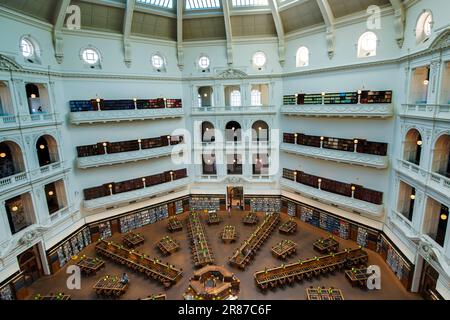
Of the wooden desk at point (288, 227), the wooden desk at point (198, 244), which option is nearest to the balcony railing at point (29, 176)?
the wooden desk at point (198, 244)

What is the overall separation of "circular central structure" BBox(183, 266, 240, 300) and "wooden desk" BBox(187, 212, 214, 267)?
127cm

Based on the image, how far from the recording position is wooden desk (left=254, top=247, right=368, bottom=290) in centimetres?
1611

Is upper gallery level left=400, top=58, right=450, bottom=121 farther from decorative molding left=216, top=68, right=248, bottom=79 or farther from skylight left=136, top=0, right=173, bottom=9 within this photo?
skylight left=136, top=0, right=173, bottom=9

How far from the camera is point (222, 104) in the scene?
81.9 ft

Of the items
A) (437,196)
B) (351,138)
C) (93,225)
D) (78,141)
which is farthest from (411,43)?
(93,225)

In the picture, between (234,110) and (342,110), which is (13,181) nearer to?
(234,110)

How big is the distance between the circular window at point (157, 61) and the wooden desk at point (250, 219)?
15.4m

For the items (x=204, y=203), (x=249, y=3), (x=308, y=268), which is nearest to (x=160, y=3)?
(x=249, y=3)

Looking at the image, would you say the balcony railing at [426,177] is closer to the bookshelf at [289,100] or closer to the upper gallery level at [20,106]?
the bookshelf at [289,100]

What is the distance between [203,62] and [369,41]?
43.9ft

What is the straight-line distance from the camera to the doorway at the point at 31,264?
16.4 m

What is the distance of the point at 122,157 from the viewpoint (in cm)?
2202

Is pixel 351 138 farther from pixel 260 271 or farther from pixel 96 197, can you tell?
pixel 96 197
